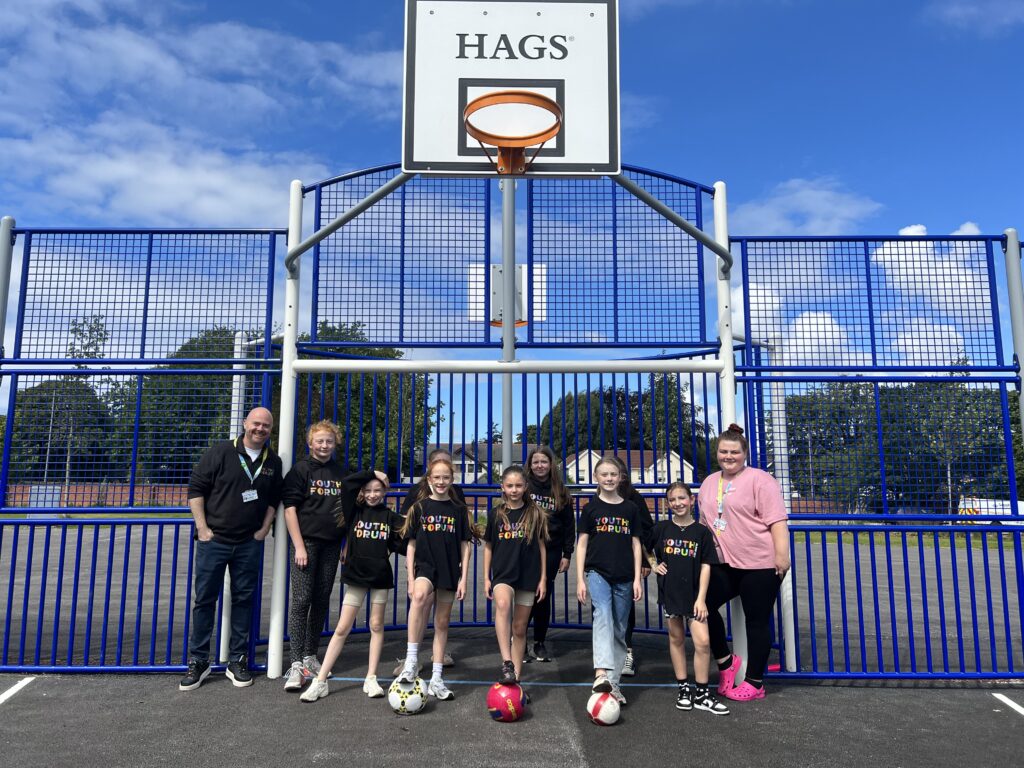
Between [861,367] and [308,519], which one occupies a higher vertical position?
[861,367]

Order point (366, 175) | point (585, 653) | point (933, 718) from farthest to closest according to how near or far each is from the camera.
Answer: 1. point (366, 175)
2. point (585, 653)
3. point (933, 718)

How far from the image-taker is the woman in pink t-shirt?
5074 mm

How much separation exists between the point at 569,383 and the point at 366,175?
2.86m

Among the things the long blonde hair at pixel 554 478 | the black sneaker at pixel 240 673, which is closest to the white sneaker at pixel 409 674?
the black sneaker at pixel 240 673

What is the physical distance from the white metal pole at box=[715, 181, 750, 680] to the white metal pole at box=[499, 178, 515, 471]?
5.89 feet

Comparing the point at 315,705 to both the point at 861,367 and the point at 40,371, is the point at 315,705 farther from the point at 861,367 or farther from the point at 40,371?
the point at 861,367

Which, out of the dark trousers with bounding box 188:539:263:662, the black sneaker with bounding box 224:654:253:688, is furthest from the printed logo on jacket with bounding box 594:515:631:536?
the black sneaker with bounding box 224:654:253:688

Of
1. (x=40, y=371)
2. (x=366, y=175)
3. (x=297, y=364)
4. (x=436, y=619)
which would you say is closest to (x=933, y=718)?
(x=436, y=619)

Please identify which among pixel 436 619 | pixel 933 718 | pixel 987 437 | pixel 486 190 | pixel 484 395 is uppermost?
pixel 486 190

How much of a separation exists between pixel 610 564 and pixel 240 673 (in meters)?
2.97

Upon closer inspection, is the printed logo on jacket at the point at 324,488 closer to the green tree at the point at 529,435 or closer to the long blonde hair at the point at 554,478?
the long blonde hair at the point at 554,478

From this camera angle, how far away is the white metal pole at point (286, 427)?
5.52m

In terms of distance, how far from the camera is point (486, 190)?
6.91 metres

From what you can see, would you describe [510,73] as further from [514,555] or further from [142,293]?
[514,555]
